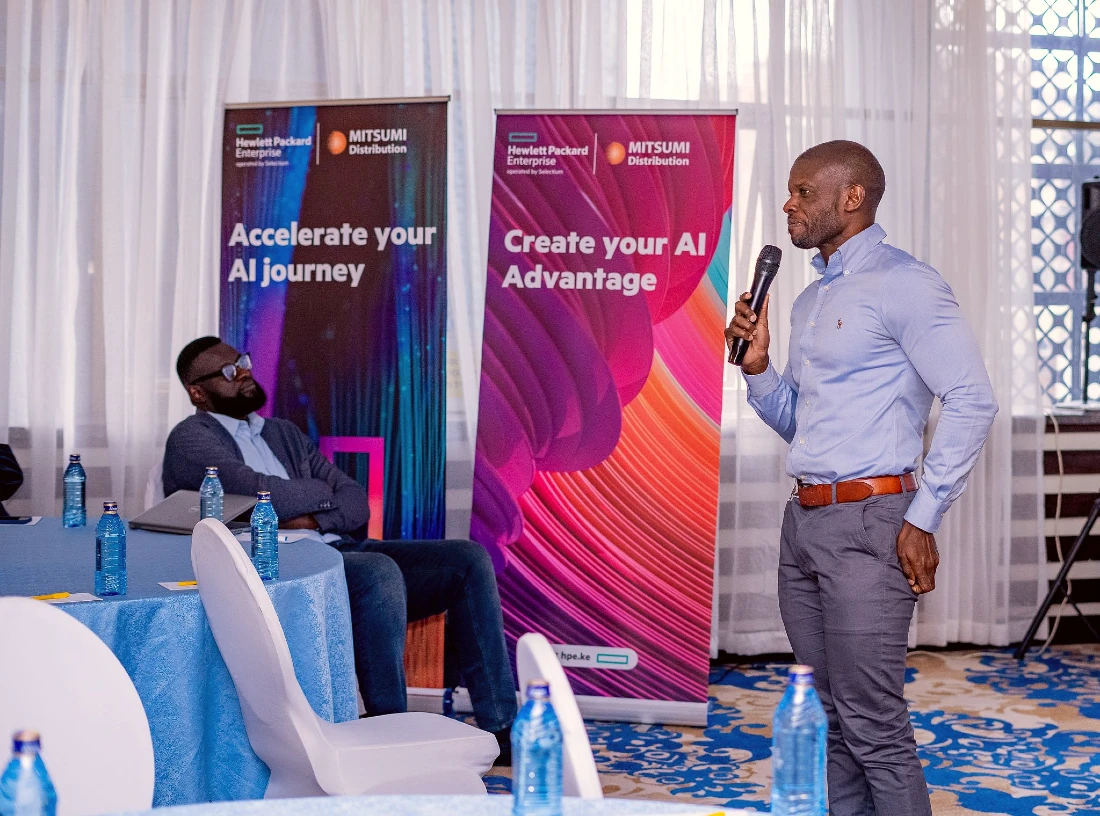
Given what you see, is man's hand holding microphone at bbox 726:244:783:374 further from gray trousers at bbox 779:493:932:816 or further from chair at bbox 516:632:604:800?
chair at bbox 516:632:604:800

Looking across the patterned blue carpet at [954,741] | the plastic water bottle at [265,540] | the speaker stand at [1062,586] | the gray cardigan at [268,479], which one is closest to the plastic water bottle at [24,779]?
the plastic water bottle at [265,540]

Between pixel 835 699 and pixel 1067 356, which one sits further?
pixel 1067 356

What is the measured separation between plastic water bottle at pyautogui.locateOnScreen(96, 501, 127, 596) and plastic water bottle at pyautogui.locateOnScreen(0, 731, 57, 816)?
1.52 m

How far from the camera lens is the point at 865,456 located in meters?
2.53

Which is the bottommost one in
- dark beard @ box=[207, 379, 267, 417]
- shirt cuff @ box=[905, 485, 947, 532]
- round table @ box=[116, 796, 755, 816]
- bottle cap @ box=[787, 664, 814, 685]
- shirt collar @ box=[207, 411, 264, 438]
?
round table @ box=[116, 796, 755, 816]

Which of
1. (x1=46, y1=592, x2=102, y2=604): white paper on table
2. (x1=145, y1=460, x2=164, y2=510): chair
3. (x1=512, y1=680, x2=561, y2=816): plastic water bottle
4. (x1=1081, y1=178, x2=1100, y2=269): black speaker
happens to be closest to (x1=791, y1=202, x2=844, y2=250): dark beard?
(x1=512, y1=680, x2=561, y2=816): plastic water bottle

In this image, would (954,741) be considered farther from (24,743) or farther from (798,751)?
(24,743)

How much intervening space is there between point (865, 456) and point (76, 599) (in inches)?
66.7

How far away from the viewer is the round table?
133cm

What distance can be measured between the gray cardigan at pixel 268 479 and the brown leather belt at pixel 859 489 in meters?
1.88

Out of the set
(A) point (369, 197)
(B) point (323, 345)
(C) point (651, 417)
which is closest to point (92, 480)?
(B) point (323, 345)

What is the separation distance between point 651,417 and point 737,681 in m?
1.41

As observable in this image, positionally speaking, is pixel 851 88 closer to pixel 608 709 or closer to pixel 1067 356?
pixel 1067 356

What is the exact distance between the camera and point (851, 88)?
5.51 m
